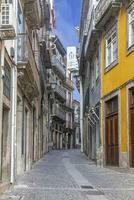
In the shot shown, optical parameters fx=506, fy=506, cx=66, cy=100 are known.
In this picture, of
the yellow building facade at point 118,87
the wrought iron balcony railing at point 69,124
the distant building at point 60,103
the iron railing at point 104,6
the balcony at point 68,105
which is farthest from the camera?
the wrought iron balcony railing at point 69,124

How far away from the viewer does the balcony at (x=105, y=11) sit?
21686mm

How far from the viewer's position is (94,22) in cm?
2562

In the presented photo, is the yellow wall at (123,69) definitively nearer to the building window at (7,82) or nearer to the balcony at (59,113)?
the building window at (7,82)

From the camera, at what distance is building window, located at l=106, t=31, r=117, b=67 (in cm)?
2311

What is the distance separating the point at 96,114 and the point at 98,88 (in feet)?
5.63

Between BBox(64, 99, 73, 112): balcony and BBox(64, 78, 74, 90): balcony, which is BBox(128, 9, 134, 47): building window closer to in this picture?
BBox(64, 78, 74, 90): balcony

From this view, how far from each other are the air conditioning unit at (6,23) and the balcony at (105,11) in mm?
9852

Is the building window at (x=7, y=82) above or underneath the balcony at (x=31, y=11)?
underneath

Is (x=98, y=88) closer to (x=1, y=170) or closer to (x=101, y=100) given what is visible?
(x=101, y=100)

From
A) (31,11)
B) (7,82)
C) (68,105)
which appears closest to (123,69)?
(31,11)

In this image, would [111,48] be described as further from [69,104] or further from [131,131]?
[69,104]

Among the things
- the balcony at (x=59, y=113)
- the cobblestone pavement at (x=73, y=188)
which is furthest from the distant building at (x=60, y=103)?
the cobblestone pavement at (x=73, y=188)

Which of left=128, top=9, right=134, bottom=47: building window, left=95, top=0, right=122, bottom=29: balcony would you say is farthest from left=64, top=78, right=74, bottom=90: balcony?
left=128, top=9, right=134, bottom=47: building window

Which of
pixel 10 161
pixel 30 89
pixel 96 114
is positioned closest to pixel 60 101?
pixel 96 114
